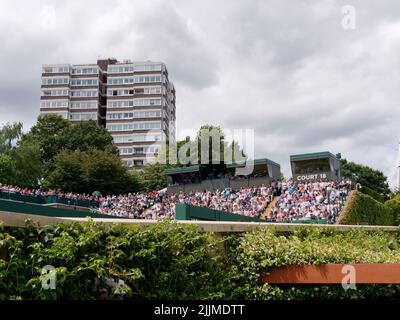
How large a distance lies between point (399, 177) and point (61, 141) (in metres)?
50.0

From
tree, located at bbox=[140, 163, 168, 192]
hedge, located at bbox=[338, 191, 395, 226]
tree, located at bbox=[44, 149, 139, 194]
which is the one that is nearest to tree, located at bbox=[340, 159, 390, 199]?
tree, located at bbox=[140, 163, 168, 192]

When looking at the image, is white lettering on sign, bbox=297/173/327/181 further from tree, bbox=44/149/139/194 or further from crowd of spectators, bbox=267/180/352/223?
tree, bbox=44/149/139/194

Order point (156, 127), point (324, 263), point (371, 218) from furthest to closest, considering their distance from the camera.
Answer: point (156, 127), point (371, 218), point (324, 263)

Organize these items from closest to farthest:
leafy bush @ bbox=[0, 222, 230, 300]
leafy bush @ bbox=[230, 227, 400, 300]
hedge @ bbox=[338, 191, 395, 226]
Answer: leafy bush @ bbox=[0, 222, 230, 300] < leafy bush @ bbox=[230, 227, 400, 300] < hedge @ bbox=[338, 191, 395, 226]

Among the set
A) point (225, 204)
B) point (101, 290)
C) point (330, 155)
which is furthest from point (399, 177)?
point (101, 290)

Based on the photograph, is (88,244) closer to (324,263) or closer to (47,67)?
(324,263)

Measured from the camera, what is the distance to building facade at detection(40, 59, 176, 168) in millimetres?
109875

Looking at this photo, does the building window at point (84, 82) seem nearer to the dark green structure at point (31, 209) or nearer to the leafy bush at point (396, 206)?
the leafy bush at point (396, 206)

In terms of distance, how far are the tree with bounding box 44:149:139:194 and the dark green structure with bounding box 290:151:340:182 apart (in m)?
29.6

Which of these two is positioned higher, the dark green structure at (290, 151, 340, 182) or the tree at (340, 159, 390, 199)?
the tree at (340, 159, 390, 199)

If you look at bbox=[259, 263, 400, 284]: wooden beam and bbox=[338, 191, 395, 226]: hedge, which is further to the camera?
bbox=[338, 191, 395, 226]: hedge

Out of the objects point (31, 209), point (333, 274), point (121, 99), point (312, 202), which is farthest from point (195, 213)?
point (121, 99)

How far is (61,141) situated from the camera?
84.2 metres

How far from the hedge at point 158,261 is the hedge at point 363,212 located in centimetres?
2148
